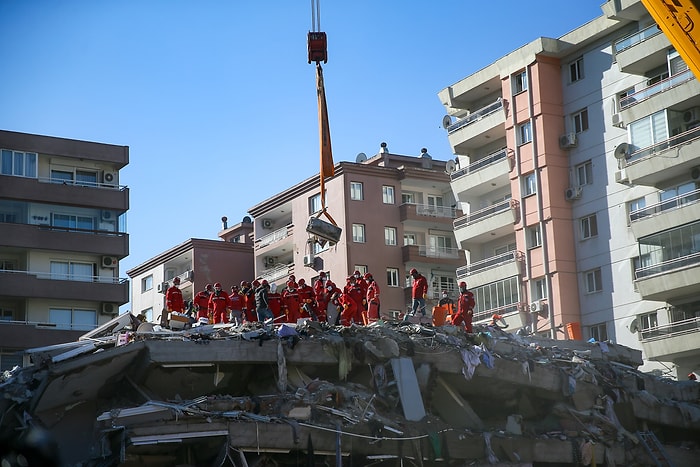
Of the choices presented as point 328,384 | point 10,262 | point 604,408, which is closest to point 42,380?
point 328,384

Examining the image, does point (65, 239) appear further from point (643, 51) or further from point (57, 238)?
point (643, 51)

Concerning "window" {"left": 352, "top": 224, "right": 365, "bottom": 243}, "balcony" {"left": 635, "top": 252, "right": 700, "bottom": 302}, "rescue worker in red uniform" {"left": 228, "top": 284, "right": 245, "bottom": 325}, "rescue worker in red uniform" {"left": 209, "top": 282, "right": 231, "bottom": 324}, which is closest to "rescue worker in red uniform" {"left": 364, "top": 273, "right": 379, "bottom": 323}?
"rescue worker in red uniform" {"left": 228, "top": 284, "right": 245, "bottom": 325}

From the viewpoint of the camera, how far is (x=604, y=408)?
3538 centimetres

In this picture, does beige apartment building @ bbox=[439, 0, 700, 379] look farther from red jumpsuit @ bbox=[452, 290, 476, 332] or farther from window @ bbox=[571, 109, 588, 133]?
red jumpsuit @ bbox=[452, 290, 476, 332]

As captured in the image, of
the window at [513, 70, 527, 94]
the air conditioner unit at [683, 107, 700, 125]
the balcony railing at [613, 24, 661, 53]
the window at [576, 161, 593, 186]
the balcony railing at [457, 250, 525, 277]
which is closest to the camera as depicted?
the air conditioner unit at [683, 107, 700, 125]

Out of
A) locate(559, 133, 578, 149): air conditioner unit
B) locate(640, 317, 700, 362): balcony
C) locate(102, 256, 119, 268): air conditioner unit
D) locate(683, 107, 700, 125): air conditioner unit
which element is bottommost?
locate(640, 317, 700, 362): balcony

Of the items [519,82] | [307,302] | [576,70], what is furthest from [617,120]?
[307,302]

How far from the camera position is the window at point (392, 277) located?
2404 inches

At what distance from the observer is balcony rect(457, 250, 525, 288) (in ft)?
Result: 173

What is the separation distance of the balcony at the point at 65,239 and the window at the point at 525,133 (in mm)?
17908

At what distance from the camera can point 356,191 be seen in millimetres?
61438

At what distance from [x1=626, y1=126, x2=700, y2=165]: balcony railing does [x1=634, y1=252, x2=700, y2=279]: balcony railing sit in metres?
4.22

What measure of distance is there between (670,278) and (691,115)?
6291 millimetres

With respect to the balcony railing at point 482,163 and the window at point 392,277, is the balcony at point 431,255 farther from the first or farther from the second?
the balcony railing at point 482,163
